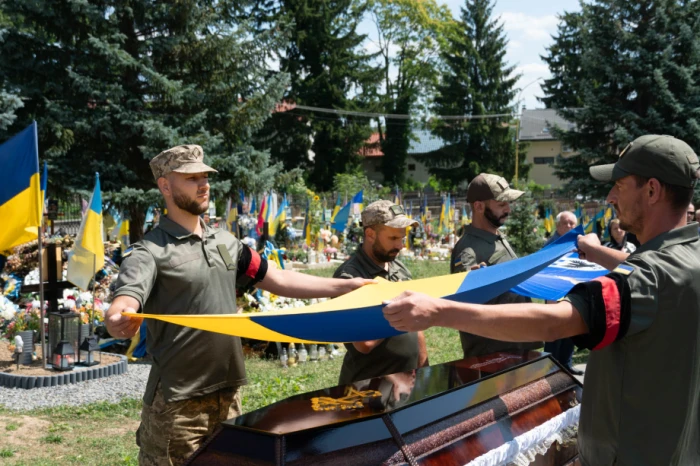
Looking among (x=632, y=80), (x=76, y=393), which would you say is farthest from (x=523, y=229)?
(x=76, y=393)

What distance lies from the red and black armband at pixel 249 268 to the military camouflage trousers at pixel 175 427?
63 cm

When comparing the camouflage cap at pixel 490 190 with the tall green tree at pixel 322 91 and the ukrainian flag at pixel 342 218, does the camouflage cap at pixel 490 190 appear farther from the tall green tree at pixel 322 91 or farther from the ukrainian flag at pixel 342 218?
the tall green tree at pixel 322 91

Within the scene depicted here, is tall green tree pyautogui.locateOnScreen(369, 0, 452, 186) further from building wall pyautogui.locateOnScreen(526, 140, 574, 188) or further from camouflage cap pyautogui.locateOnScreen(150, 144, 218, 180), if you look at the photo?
camouflage cap pyautogui.locateOnScreen(150, 144, 218, 180)

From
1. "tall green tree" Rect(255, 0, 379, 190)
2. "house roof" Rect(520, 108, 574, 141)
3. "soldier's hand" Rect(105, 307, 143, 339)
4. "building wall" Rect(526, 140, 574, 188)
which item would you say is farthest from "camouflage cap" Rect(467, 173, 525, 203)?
"building wall" Rect(526, 140, 574, 188)

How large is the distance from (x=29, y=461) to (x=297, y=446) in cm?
386

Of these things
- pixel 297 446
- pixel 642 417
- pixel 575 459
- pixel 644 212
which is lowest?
pixel 575 459

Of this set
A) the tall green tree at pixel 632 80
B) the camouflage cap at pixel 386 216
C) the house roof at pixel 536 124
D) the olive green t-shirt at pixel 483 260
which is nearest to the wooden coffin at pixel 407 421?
the olive green t-shirt at pixel 483 260

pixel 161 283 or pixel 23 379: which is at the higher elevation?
pixel 161 283

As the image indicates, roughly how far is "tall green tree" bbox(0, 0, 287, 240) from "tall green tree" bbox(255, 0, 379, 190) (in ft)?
75.2

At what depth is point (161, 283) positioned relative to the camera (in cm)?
315

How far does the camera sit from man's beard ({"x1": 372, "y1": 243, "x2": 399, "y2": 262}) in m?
3.71

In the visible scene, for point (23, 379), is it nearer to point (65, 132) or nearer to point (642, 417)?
point (642, 417)

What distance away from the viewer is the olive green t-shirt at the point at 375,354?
11.6 ft

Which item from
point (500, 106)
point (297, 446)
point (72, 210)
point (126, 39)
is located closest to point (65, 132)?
point (126, 39)
